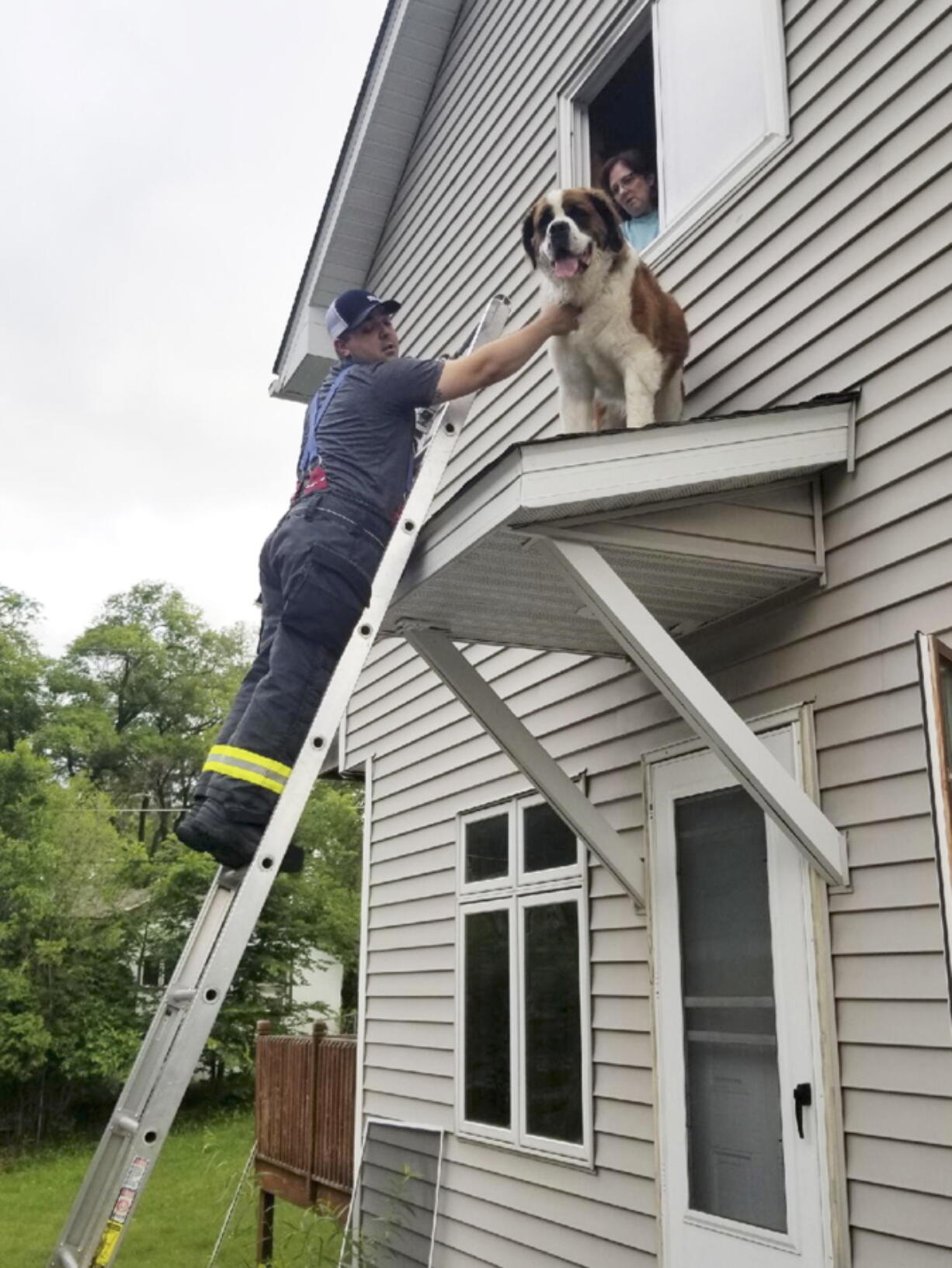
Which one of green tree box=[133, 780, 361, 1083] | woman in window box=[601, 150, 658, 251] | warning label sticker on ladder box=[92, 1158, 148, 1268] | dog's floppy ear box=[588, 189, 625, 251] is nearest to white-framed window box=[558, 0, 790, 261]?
woman in window box=[601, 150, 658, 251]

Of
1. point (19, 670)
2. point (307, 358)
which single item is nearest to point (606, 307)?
point (307, 358)

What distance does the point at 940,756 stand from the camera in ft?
8.75

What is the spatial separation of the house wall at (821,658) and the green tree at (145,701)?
82.5ft

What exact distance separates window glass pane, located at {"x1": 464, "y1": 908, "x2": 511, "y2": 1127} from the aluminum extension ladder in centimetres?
293

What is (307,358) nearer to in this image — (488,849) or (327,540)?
(488,849)

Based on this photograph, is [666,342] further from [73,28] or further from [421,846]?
[73,28]

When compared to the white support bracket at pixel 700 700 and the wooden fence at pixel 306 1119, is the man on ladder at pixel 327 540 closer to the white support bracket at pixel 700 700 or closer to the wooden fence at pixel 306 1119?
the white support bracket at pixel 700 700

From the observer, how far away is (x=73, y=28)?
89.4 ft

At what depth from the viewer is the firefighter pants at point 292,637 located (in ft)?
10.4

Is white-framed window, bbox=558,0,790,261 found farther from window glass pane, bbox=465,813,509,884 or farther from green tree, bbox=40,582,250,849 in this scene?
green tree, bbox=40,582,250,849

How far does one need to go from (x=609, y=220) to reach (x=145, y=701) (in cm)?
2972

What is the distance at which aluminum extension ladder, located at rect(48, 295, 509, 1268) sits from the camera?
8.63ft

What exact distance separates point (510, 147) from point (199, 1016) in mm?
5403

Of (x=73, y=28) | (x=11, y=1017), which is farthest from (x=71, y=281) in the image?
(x=11, y=1017)
